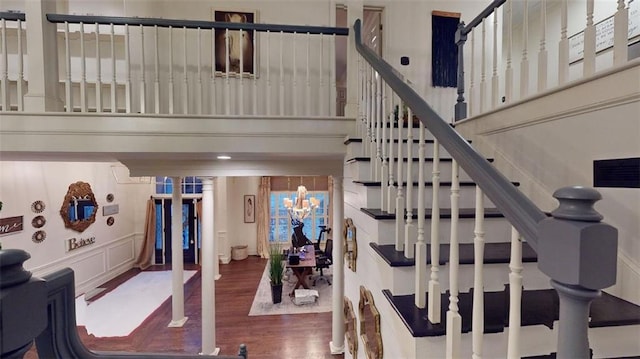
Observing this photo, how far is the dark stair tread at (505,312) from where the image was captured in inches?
39.6

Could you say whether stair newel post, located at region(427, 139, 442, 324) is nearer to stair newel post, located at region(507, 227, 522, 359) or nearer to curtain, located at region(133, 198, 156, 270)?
stair newel post, located at region(507, 227, 522, 359)

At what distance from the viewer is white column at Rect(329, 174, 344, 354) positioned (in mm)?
3533

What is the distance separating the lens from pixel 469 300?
1187mm

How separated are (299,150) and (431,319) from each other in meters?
1.66

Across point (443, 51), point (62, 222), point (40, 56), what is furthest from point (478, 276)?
point (62, 222)

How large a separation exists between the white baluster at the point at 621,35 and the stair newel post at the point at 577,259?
4.11ft

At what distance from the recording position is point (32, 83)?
2.12 metres

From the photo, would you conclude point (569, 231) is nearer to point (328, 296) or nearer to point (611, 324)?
point (611, 324)

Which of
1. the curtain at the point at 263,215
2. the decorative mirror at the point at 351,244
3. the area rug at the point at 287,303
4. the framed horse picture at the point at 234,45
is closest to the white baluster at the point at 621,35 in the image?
the decorative mirror at the point at 351,244

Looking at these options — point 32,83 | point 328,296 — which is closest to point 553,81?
point 328,296

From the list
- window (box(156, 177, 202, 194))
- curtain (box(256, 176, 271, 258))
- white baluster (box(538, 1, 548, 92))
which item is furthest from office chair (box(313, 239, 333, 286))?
white baluster (box(538, 1, 548, 92))

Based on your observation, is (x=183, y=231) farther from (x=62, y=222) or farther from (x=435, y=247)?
(x=435, y=247)

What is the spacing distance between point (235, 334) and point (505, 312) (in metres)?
4.09

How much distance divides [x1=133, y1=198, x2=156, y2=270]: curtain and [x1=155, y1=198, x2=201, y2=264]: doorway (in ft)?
0.39
